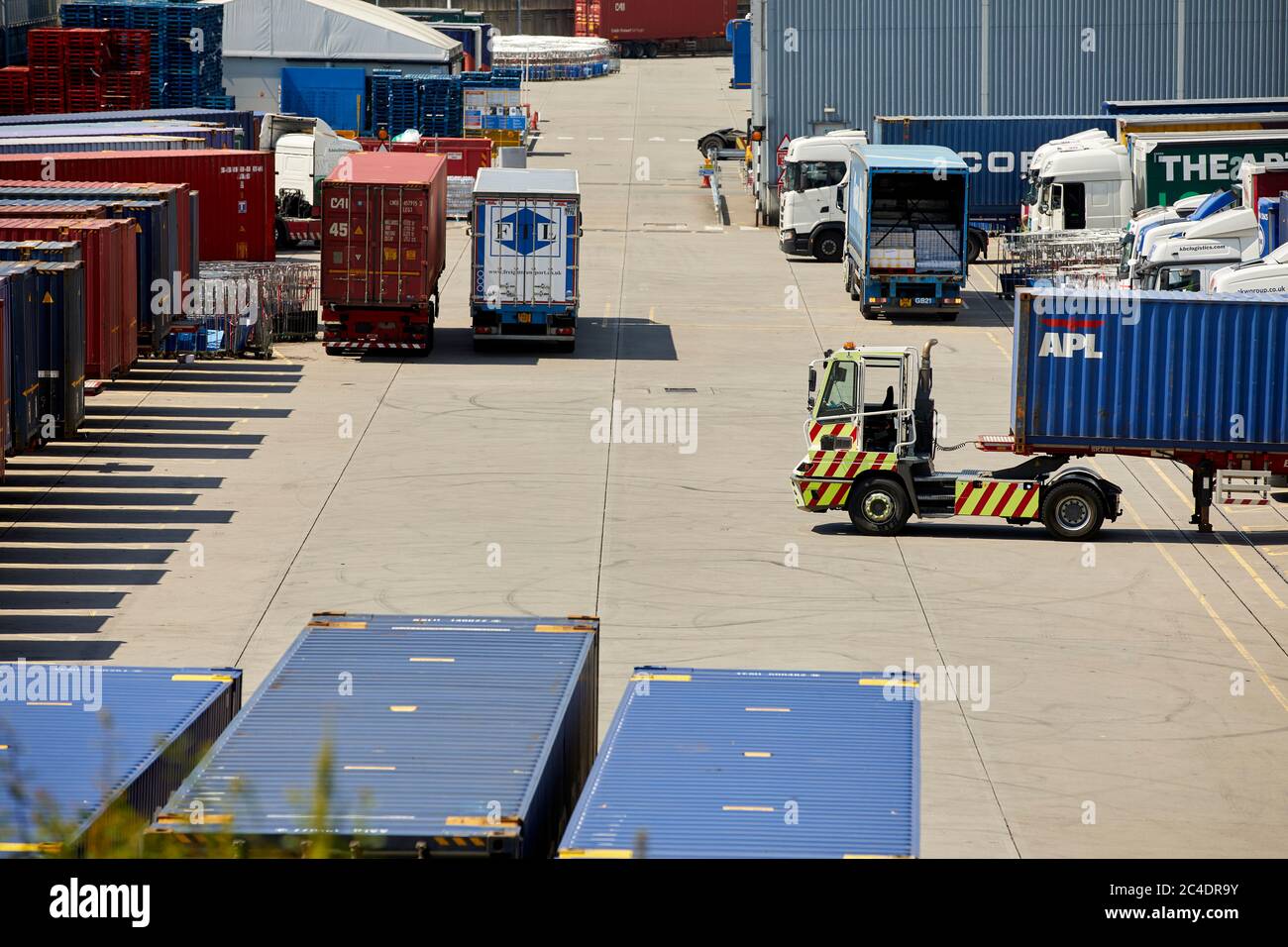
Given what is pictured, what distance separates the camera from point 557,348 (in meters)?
39.0

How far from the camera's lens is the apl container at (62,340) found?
2725cm

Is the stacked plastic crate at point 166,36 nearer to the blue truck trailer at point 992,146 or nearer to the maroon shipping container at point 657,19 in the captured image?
the blue truck trailer at point 992,146

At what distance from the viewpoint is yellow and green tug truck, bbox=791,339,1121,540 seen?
2456 centimetres

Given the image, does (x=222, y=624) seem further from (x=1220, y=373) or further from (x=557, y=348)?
(x=557, y=348)

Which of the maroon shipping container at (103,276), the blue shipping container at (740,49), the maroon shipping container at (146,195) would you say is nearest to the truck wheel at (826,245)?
the maroon shipping container at (146,195)

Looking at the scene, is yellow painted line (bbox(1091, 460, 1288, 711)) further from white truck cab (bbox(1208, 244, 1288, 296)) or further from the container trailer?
the container trailer

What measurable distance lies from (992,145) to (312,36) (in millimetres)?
36308

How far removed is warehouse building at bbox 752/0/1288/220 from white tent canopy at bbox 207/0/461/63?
2361 cm

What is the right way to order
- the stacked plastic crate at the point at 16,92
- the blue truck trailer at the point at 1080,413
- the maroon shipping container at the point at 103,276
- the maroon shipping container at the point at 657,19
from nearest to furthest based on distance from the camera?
1. the blue truck trailer at the point at 1080,413
2. the maroon shipping container at the point at 103,276
3. the stacked plastic crate at the point at 16,92
4. the maroon shipping container at the point at 657,19

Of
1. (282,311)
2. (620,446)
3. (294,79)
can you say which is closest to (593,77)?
(294,79)

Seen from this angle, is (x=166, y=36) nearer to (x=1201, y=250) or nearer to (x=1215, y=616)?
(x=1201, y=250)

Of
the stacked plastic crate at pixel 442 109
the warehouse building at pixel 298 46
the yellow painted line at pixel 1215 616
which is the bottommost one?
the yellow painted line at pixel 1215 616

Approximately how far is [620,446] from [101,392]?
1042 centimetres

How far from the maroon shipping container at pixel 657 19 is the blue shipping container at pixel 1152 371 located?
9846 cm
